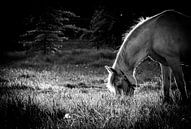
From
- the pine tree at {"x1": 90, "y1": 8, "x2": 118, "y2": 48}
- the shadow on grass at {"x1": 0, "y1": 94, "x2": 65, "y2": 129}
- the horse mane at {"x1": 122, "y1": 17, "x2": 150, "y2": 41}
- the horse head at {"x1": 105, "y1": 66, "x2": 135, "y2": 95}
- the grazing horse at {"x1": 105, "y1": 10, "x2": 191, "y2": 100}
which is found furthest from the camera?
the pine tree at {"x1": 90, "y1": 8, "x2": 118, "y2": 48}

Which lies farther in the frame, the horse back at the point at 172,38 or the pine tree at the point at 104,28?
the pine tree at the point at 104,28

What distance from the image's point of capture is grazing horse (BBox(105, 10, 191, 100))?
4.93 m

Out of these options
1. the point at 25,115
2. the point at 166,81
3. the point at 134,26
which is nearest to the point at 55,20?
the point at 134,26

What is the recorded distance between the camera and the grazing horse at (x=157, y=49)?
16.2ft

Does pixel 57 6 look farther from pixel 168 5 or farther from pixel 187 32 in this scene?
pixel 187 32

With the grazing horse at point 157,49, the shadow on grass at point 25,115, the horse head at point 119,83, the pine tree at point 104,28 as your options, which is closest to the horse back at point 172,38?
the grazing horse at point 157,49

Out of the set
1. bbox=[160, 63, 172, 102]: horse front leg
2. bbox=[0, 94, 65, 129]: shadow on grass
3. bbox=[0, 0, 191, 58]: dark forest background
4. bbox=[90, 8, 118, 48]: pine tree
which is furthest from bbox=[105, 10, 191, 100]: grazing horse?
bbox=[90, 8, 118, 48]: pine tree

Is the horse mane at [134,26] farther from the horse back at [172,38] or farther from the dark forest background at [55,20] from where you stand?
the dark forest background at [55,20]

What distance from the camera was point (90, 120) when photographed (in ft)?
11.7

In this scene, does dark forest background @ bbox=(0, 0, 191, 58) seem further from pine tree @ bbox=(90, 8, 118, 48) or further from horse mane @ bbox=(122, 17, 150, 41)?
horse mane @ bbox=(122, 17, 150, 41)

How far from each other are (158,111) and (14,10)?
65.3ft

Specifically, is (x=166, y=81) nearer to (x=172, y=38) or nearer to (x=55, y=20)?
(x=172, y=38)

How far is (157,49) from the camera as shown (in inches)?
197

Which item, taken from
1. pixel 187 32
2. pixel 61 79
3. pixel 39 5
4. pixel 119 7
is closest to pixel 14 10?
pixel 39 5
